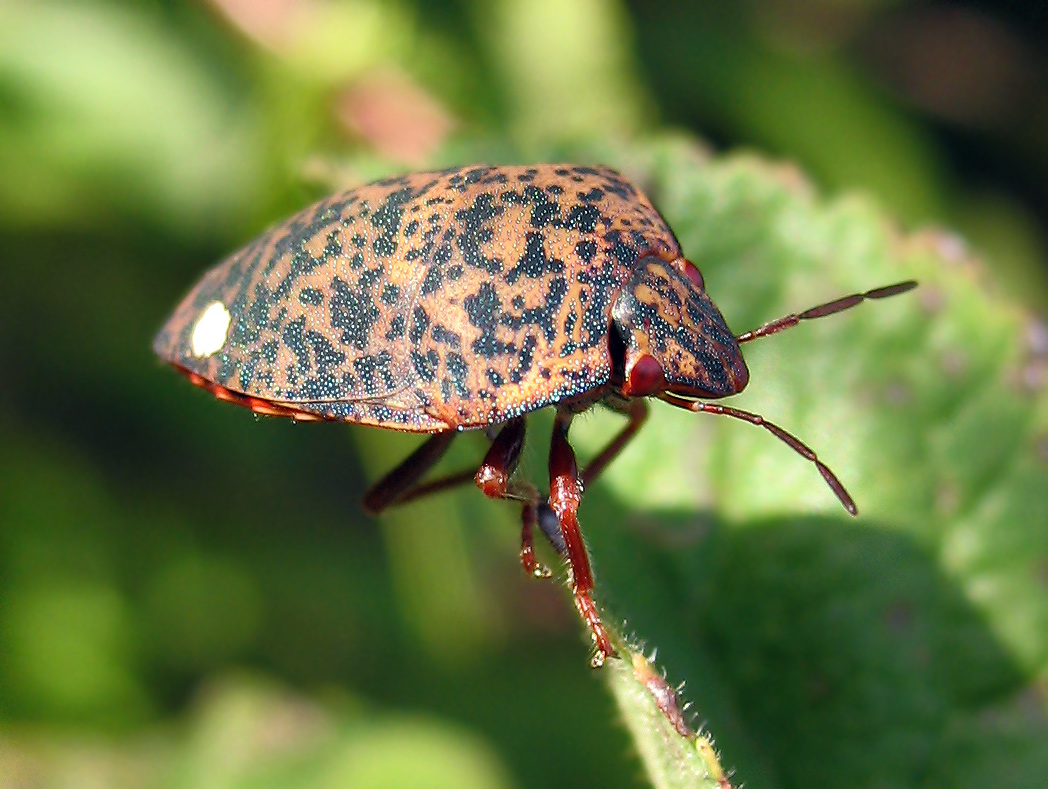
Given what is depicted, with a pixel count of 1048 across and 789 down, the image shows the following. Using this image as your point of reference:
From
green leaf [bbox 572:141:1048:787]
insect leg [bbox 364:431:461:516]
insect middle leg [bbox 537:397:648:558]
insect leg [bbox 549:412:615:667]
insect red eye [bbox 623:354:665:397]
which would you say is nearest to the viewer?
insect leg [bbox 549:412:615:667]

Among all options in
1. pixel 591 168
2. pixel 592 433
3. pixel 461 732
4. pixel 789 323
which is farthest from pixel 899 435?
pixel 461 732

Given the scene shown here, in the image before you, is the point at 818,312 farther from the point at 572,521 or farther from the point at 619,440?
the point at 572,521

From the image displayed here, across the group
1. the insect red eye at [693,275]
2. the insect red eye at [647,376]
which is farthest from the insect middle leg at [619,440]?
the insect red eye at [693,275]

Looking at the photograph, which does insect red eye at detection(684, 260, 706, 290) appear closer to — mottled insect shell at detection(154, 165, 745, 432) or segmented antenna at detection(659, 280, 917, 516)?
mottled insect shell at detection(154, 165, 745, 432)

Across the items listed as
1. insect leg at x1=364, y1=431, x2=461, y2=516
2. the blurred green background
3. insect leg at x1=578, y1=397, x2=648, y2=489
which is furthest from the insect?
the blurred green background

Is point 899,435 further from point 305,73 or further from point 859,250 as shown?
point 305,73

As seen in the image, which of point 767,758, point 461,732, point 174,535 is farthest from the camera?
point 174,535

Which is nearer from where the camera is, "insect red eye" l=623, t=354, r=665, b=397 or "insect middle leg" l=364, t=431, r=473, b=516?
"insect red eye" l=623, t=354, r=665, b=397

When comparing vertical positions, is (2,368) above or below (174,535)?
above
